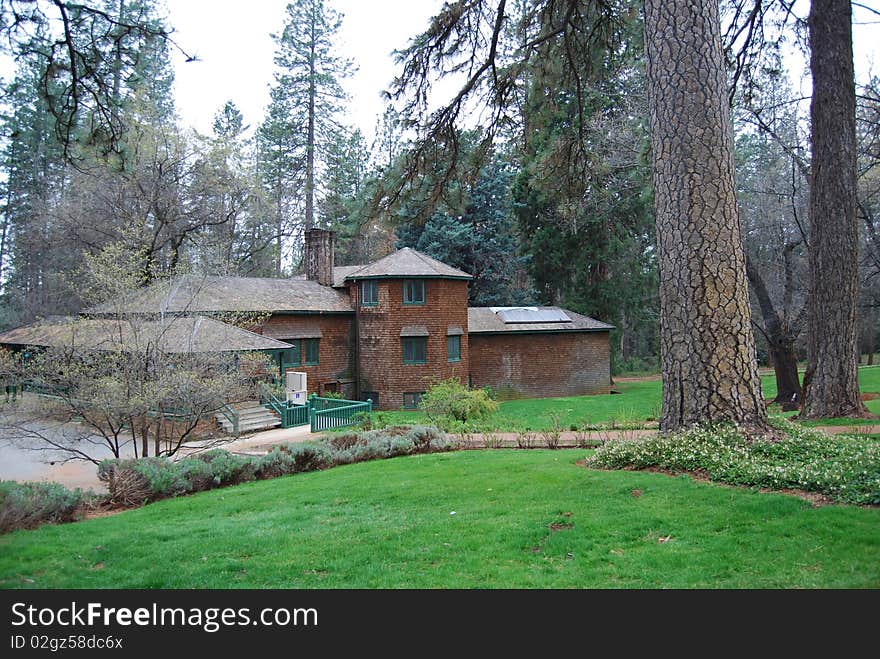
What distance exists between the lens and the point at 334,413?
1902 cm

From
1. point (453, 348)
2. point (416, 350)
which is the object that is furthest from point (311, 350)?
point (453, 348)

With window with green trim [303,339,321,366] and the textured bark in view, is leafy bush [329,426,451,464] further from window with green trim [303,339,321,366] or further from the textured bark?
window with green trim [303,339,321,366]

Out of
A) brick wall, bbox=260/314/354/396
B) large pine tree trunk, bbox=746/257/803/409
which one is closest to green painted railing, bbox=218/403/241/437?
brick wall, bbox=260/314/354/396

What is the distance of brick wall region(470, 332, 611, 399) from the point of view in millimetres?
27422

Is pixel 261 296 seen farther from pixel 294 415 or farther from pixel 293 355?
pixel 294 415

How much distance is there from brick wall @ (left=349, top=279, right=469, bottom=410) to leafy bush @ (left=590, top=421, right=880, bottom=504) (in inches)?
676

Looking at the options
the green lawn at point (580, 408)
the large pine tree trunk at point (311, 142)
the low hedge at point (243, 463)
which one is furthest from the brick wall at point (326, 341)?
the large pine tree trunk at point (311, 142)

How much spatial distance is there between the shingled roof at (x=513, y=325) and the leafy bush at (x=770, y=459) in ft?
64.0

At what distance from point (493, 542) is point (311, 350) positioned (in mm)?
20239
